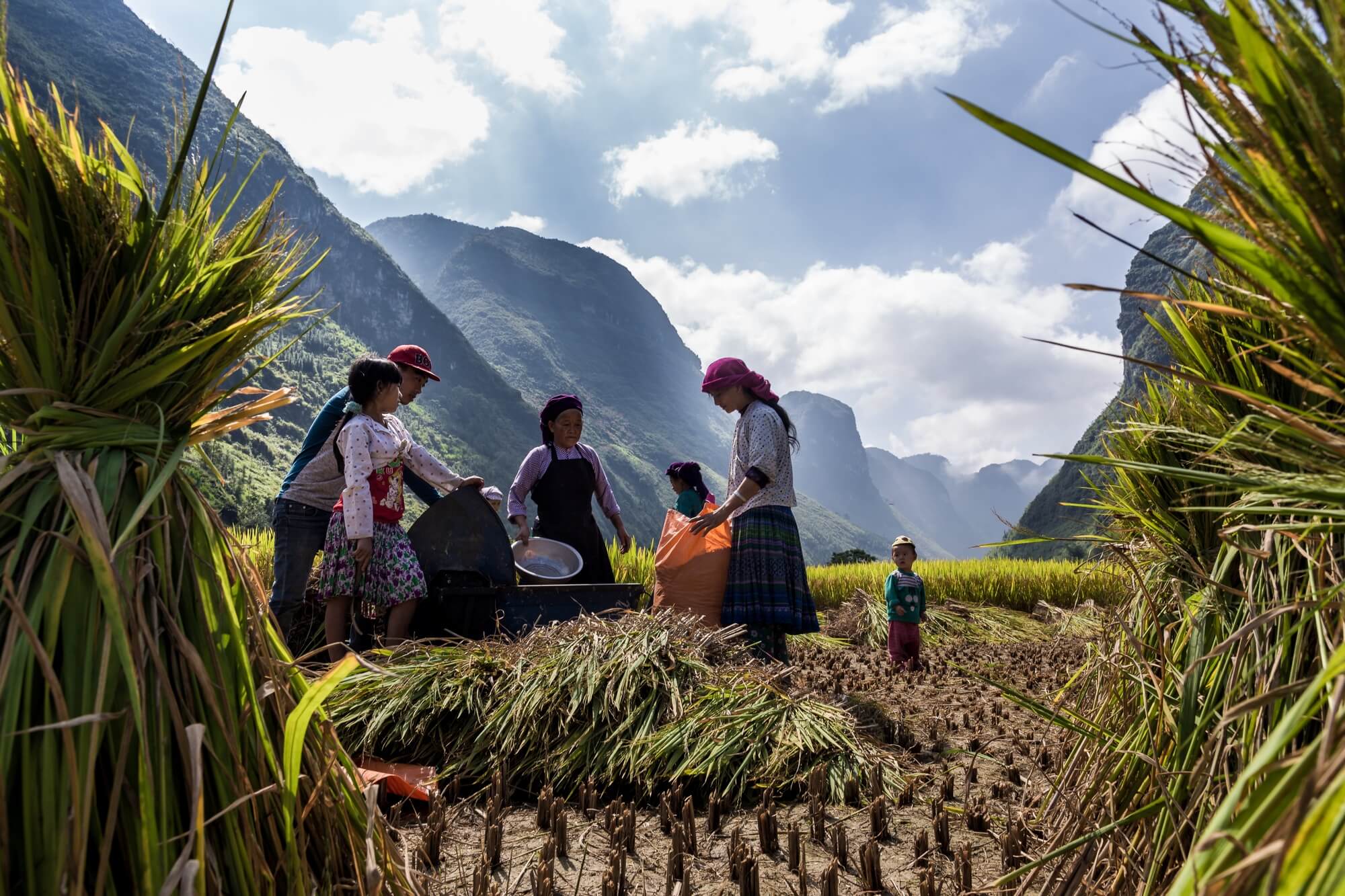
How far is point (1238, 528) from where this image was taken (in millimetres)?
883

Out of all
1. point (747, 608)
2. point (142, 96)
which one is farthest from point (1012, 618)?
point (142, 96)

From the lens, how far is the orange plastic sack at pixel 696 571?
472cm

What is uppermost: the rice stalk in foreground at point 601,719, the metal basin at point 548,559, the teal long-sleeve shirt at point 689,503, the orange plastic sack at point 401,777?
the teal long-sleeve shirt at point 689,503

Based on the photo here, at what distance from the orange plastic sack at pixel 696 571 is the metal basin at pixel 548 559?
74cm

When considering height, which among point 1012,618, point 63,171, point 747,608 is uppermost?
point 63,171

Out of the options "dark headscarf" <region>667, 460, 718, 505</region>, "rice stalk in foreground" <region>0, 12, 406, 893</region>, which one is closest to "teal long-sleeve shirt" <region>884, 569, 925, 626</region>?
"dark headscarf" <region>667, 460, 718, 505</region>

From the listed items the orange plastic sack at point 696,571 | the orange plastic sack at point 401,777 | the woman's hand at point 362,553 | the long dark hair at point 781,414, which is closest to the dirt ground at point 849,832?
the orange plastic sack at point 401,777

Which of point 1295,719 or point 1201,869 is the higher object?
point 1295,719

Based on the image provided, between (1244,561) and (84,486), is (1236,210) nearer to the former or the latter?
(1244,561)

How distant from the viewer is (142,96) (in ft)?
338

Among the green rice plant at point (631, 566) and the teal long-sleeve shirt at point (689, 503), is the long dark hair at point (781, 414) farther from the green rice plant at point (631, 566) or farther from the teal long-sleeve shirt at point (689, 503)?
the green rice plant at point (631, 566)

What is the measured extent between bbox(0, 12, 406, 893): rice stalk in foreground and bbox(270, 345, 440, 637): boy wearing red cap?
290cm

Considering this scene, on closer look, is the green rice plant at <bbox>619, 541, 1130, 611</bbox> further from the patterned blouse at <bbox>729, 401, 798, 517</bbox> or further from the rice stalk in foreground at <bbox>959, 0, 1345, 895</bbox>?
the rice stalk in foreground at <bbox>959, 0, 1345, 895</bbox>

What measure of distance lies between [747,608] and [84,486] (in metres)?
3.84
